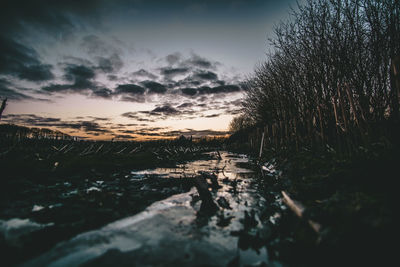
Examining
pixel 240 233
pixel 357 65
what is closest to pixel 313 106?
pixel 357 65

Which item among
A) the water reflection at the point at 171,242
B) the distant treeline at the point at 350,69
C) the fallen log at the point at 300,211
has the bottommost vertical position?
the water reflection at the point at 171,242

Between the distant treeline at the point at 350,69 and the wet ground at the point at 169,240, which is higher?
the distant treeline at the point at 350,69

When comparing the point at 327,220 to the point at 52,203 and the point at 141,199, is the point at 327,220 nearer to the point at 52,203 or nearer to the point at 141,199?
the point at 141,199

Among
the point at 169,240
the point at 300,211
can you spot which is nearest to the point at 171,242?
the point at 169,240

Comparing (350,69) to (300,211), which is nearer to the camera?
(300,211)

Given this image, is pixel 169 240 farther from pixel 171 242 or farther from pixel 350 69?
pixel 350 69

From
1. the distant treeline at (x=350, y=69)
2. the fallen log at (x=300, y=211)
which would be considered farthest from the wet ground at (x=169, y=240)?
the distant treeline at (x=350, y=69)

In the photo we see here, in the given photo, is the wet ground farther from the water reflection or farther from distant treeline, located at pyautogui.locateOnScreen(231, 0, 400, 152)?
distant treeline, located at pyautogui.locateOnScreen(231, 0, 400, 152)

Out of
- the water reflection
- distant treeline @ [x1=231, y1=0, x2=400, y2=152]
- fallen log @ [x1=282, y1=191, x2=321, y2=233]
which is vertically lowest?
the water reflection

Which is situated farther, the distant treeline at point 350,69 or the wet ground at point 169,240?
the distant treeline at point 350,69

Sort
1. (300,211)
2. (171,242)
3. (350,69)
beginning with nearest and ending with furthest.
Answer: (171,242), (300,211), (350,69)

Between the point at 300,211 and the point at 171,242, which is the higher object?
the point at 300,211

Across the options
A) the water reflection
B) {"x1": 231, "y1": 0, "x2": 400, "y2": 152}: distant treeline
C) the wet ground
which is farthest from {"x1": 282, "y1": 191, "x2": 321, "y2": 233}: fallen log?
{"x1": 231, "y1": 0, "x2": 400, "y2": 152}: distant treeline

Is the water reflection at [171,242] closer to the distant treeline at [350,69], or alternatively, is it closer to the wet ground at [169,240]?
the wet ground at [169,240]
